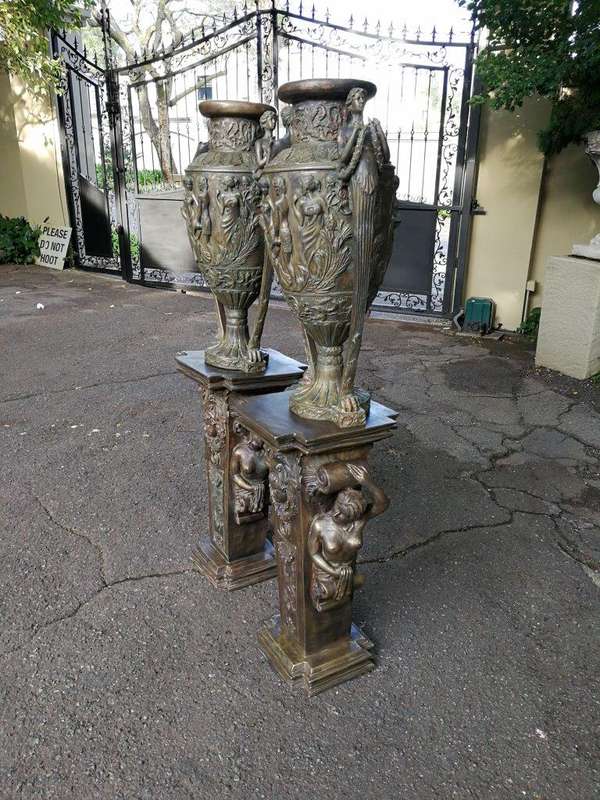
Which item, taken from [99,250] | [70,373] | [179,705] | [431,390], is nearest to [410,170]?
[431,390]

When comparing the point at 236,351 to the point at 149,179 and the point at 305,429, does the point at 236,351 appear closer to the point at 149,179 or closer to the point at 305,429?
the point at 305,429

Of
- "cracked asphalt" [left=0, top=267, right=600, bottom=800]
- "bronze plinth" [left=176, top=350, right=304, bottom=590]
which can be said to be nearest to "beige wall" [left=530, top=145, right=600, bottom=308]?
"cracked asphalt" [left=0, top=267, right=600, bottom=800]

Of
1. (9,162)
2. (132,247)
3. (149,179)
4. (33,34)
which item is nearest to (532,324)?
(149,179)

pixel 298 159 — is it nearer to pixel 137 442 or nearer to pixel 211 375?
pixel 211 375

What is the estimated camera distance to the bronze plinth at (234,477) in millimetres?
2033

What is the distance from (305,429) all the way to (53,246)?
325 inches

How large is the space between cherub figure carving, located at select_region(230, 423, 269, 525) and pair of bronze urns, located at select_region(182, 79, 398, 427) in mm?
342

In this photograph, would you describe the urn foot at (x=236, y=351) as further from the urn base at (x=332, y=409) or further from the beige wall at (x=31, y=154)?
the beige wall at (x=31, y=154)

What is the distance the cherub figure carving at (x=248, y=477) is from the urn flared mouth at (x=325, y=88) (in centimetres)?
101

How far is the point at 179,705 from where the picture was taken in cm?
171

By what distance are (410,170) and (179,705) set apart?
540 centimetres

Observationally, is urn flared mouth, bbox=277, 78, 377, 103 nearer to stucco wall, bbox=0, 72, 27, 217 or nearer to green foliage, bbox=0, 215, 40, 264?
green foliage, bbox=0, 215, 40, 264

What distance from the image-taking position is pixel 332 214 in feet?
4.75

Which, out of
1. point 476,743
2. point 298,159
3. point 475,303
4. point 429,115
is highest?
point 429,115
